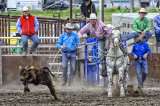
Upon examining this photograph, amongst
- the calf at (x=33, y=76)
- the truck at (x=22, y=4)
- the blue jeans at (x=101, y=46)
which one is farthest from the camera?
the truck at (x=22, y=4)

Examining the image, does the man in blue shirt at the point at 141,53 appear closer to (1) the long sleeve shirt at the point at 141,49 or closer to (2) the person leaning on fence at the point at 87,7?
(1) the long sleeve shirt at the point at 141,49

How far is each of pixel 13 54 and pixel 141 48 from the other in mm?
4383

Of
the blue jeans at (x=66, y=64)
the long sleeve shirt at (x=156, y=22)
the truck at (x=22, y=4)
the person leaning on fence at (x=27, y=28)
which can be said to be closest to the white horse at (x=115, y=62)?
the blue jeans at (x=66, y=64)

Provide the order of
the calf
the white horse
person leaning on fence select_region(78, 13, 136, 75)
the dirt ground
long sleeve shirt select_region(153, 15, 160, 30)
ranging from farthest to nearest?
long sleeve shirt select_region(153, 15, 160, 30), person leaning on fence select_region(78, 13, 136, 75), the white horse, the dirt ground, the calf

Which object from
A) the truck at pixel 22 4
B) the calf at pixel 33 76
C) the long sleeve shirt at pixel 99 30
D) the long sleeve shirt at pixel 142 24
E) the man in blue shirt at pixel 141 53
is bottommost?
the calf at pixel 33 76

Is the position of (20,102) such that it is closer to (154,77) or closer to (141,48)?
(141,48)

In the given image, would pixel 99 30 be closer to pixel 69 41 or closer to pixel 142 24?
pixel 69 41

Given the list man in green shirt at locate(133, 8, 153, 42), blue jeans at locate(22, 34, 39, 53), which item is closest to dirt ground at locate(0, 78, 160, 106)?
blue jeans at locate(22, 34, 39, 53)

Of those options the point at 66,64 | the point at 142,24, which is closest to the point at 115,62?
the point at 66,64

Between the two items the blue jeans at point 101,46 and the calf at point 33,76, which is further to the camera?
the blue jeans at point 101,46

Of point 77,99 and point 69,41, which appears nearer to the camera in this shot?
point 77,99

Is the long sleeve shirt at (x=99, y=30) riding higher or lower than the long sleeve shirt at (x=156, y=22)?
lower

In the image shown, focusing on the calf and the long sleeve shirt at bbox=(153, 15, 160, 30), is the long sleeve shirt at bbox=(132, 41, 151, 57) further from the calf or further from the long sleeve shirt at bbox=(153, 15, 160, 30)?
the calf

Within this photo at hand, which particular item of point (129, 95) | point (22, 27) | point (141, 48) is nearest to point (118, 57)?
point (129, 95)
